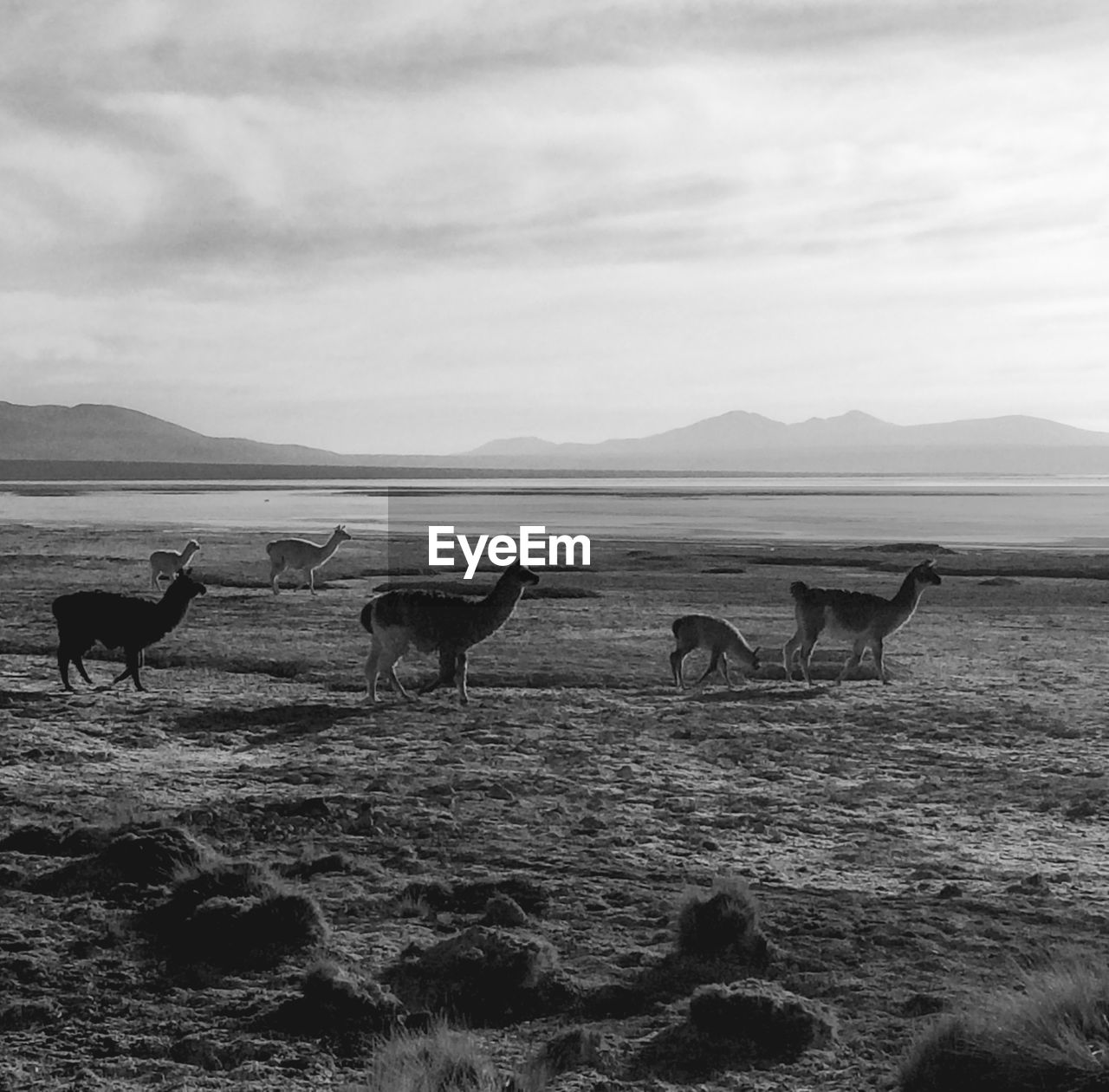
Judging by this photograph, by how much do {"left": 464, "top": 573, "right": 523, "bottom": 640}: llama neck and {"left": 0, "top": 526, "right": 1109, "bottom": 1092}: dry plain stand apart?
0.90 m

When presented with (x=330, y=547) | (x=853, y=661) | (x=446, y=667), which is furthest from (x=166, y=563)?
(x=853, y=661)

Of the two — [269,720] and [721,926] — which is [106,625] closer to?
[269,720]

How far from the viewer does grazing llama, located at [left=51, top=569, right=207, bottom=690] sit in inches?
544

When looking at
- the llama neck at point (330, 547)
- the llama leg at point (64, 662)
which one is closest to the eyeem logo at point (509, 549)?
the llama neck at point (330, 547)

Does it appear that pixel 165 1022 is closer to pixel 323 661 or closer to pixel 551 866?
pixel 551 866

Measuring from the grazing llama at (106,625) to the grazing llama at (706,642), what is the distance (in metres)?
6.49

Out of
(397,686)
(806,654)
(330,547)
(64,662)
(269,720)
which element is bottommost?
(269,720)

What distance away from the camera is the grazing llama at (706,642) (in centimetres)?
1588

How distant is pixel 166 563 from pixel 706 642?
50.0 feet

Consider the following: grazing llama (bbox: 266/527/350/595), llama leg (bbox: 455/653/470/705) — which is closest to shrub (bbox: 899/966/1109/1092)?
llama leg (bbox: 455/653/470/705)

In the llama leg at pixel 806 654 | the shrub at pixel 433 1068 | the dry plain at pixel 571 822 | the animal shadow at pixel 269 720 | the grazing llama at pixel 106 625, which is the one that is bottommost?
the dry plain at pixel 571 822

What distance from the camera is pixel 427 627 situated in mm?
13922

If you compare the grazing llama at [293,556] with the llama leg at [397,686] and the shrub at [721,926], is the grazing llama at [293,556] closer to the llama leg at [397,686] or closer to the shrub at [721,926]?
the llama leg at [397,686]

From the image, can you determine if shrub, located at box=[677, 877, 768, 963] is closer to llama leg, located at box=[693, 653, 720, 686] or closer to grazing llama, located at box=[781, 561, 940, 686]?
llama leg, located at box=[693, 653, 720, 686]
